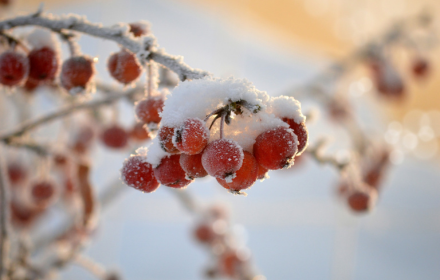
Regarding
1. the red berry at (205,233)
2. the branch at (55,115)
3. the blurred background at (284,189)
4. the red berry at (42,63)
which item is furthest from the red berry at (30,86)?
the blurred background at (284,189)

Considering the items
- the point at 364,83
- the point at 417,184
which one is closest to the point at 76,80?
the point at 364,83

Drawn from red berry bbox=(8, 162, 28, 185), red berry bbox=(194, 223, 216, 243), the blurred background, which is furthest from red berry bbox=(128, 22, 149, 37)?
the blurred background

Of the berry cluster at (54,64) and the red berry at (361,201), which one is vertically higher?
the red berry at (361,201)

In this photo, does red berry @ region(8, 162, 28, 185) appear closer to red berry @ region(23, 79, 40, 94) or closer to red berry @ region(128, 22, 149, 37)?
red berry @ region(23, 79, 40, 94)

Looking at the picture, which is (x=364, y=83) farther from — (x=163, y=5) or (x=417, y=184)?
(x=163, y=5)

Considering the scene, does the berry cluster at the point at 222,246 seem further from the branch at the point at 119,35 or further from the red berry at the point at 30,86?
the branch at the point at 119,35

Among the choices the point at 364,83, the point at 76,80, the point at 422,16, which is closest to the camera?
the point at 76,80

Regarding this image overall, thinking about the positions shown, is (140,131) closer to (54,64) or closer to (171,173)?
(54,64)
